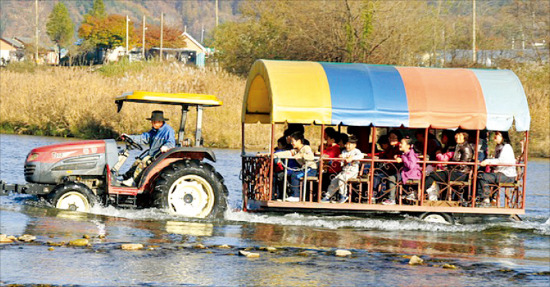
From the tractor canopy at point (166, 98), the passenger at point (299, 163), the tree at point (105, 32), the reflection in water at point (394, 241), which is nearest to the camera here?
the reflection in water at point (394, 241)

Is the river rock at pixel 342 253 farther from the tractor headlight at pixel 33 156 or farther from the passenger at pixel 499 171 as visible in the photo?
the tractor headlight at pixel 33 156

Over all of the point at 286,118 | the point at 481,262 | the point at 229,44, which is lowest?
the point at 481,262

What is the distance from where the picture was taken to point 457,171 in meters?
15.8

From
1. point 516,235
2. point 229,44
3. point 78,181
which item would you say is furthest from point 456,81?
point 229,44

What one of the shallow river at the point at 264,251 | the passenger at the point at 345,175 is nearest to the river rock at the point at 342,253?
the shallow river at the point at 264,251

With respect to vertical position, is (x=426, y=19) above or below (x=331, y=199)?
above

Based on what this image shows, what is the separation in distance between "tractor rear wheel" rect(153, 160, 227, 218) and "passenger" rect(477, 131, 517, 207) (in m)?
4.13

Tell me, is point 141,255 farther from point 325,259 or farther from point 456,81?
point 456,81

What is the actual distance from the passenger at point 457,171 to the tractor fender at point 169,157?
3.47 meters

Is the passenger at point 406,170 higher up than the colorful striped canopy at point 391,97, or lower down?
lower down

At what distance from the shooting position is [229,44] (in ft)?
176

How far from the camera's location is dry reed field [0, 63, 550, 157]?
37.5m

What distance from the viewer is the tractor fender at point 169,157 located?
1508cm

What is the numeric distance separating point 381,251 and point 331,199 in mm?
2633
